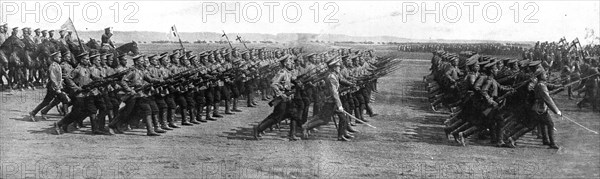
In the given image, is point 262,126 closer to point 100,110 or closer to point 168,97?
point 168,97

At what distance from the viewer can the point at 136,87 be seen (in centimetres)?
955

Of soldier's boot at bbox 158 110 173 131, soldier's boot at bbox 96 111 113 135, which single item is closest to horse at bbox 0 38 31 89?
soldier's boot at bbox 96 111 113 135

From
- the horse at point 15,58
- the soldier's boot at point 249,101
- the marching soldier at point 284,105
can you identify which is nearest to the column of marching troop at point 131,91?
the soldier's boot at point 249,101

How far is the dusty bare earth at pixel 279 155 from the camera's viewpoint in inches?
293

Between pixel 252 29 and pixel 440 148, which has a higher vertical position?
pixel 252 29

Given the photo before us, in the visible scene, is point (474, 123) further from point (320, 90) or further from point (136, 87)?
point (136, 87)

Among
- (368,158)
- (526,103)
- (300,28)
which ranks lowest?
(368,158)

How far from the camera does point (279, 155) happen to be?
834 centimetres

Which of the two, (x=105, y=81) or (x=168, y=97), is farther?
(x=168, y=97)

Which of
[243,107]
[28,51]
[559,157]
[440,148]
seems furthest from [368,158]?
[28,51]

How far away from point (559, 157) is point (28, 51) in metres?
12.2

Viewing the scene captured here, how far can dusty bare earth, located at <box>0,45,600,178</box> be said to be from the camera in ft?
24.4

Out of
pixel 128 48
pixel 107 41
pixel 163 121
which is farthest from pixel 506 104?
pixel 107 41

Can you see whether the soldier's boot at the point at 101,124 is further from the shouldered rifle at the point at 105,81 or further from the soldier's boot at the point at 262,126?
the soldier's boot at the point at 262,126
